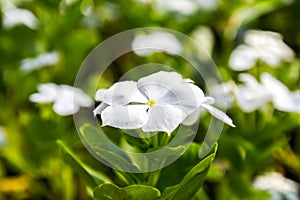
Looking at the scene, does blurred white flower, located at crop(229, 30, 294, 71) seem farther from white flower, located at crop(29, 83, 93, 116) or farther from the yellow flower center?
the yellow flower center

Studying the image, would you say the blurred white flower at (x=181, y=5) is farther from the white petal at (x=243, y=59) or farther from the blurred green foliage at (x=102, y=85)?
the white petal at (x=243, y=59)

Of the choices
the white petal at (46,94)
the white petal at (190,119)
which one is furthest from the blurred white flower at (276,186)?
the white petal at (46,94)

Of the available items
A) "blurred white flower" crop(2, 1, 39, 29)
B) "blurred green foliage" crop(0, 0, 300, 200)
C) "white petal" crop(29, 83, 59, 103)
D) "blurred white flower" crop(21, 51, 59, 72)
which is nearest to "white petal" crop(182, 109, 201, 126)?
"blurred green foliage" crop(0, 0, 300, 200)

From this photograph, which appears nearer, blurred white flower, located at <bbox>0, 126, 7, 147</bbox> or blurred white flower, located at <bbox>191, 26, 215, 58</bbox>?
blurred white flower, located at <bbox>0, 126, 7, 147</bbox>

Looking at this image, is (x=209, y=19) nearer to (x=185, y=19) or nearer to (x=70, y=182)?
(x=185, y=19)

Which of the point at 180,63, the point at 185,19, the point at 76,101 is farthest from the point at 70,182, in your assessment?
the point at 185,19
